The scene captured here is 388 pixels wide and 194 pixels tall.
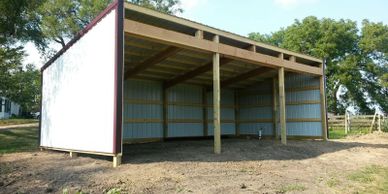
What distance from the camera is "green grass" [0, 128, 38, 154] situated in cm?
1477

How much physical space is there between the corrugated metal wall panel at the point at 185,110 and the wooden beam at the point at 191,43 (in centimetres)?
563

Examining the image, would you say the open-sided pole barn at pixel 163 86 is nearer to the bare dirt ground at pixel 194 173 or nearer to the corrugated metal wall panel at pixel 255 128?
the corrugated metal wall panel at pixel 255 128

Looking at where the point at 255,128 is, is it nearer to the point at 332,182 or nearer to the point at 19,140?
the point at 332,182

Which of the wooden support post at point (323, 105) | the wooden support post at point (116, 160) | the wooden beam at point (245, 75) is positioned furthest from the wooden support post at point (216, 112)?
the wooden support post at point (323, 105)

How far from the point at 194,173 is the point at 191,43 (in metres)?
3.99

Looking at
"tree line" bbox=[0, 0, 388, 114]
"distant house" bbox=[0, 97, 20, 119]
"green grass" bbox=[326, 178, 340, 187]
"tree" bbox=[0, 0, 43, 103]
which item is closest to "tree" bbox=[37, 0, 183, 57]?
"tree line" bbox=[0, 0, 388, 114]

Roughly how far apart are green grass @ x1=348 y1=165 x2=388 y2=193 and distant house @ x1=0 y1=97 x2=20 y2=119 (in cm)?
3229

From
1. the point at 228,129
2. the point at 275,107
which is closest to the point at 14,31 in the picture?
the point at 228,129

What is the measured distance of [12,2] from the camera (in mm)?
15000

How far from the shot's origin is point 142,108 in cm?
1539

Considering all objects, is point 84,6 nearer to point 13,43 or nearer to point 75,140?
point 13,43

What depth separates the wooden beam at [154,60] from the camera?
11.1 m

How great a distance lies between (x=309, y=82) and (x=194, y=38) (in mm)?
8729

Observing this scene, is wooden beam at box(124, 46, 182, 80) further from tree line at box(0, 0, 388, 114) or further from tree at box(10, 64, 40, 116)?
tree at box(10, 64, 40, 116)
